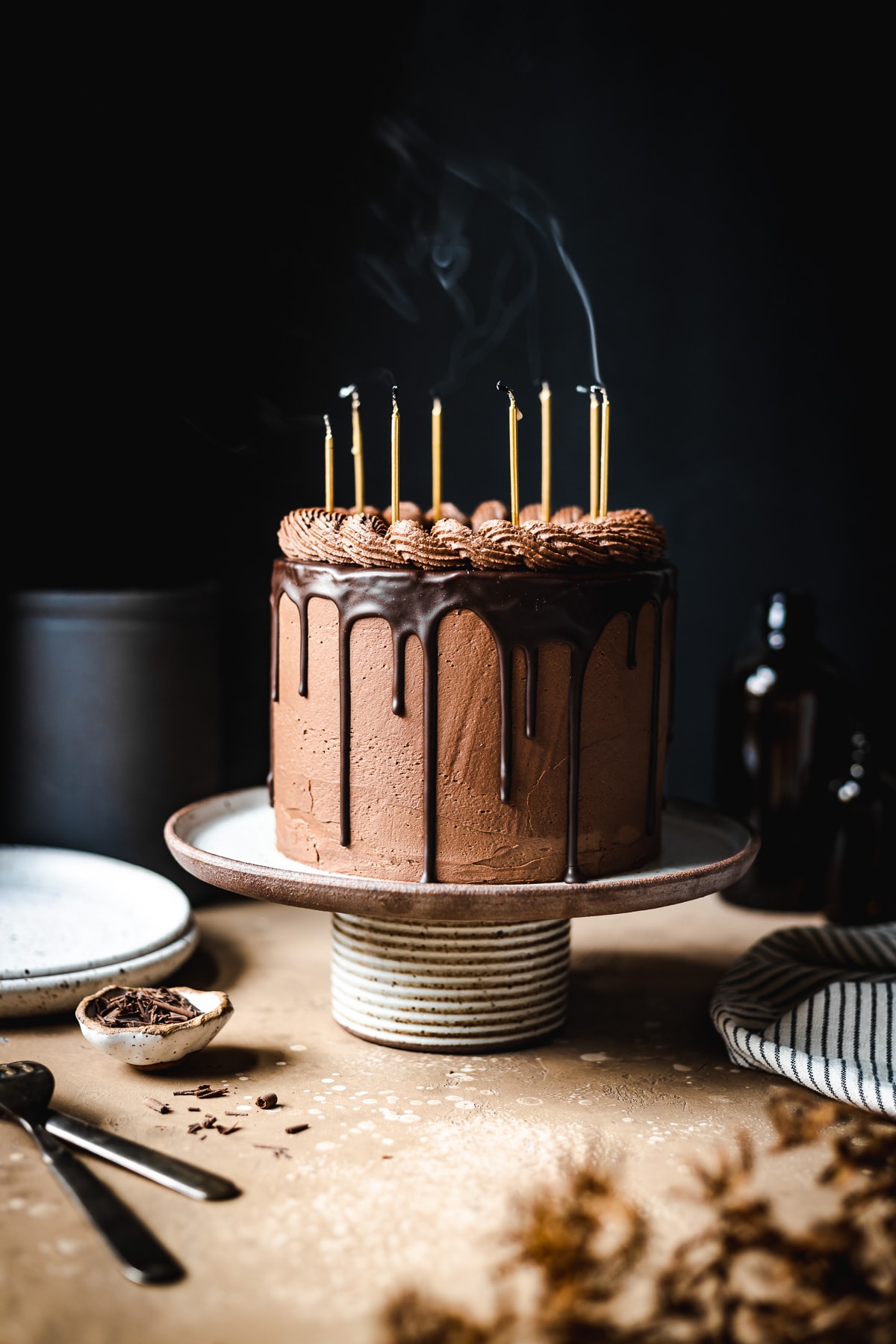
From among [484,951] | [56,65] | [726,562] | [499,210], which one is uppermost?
[56,65]

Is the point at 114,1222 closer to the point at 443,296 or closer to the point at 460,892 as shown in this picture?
the point at 460,892

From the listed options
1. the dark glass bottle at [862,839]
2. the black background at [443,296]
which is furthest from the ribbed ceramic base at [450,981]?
the black background at [443,296]

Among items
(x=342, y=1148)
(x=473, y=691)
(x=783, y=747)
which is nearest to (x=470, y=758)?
(x=473, y=691)

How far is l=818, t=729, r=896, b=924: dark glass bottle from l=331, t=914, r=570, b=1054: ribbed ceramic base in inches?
25.0

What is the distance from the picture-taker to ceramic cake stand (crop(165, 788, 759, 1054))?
1.35m

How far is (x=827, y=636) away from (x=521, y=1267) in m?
1.51

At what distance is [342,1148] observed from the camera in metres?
1.27

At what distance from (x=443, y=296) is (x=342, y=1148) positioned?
1.44 m

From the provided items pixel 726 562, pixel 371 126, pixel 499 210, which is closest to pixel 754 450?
pixel 726 562

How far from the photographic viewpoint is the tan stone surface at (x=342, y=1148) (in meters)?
1.01

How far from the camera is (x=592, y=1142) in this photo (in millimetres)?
1273

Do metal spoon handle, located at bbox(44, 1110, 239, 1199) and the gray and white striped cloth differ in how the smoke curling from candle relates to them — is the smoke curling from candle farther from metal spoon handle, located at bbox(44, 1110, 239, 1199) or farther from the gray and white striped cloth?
metal spoon handle, located at bbox(44, 1110, 239, 1199)

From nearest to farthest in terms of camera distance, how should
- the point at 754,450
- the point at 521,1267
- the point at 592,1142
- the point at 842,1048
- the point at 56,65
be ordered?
the point at 521,1267 < the point at 592,1142 < the point at 842,1048 < the point at 56,65 < the point at 754,450

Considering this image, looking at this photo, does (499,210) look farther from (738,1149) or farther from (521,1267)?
(521,1267)
